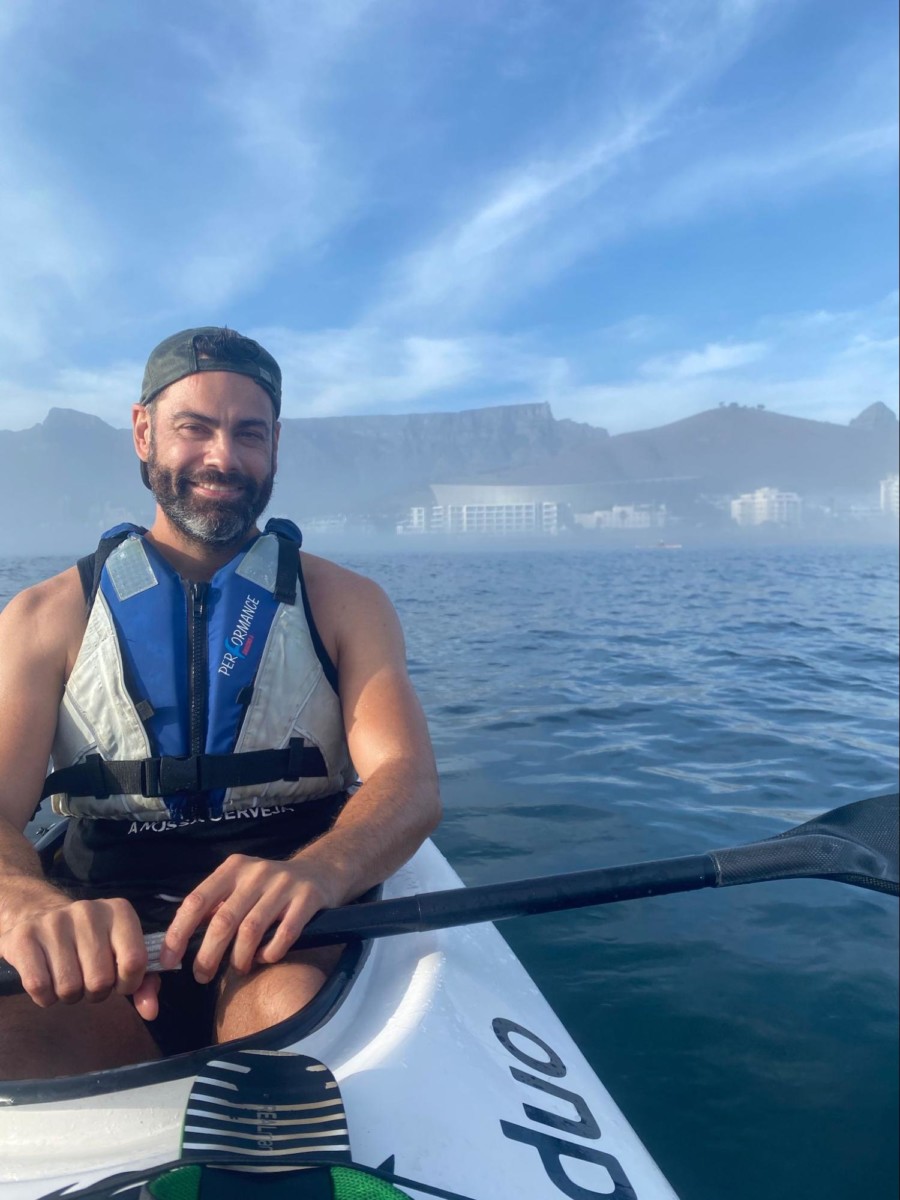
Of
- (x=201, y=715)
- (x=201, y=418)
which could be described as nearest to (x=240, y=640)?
(x=201, y=715)

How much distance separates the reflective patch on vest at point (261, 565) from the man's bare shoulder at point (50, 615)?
1.71 ft

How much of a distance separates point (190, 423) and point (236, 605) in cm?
61

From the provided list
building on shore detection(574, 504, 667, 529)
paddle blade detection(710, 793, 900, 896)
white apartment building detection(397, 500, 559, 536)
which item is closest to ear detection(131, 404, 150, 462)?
paddle blade detection(710, 793, 900, 896)

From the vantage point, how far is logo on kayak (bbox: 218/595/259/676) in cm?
250

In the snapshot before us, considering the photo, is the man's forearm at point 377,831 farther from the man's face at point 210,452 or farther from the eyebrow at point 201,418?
the eyebrow at point 201,418

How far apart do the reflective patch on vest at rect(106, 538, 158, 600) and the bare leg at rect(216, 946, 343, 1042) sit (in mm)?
1206

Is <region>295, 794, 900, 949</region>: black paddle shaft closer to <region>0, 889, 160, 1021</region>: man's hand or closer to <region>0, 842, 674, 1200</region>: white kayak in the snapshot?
<region>0, 842, 674, 1200</region>: white kayak

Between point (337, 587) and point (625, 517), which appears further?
point (625, 517)

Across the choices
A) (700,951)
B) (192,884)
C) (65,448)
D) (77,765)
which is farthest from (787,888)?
(65,448)

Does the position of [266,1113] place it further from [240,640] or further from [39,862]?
[240,640]

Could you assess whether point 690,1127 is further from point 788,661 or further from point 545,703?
point 788,661

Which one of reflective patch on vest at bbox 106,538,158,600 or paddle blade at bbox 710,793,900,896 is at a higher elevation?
reflective patch on vest at bbox 106,538,158,600

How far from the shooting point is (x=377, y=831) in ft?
6.79

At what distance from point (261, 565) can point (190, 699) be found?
0.52m
